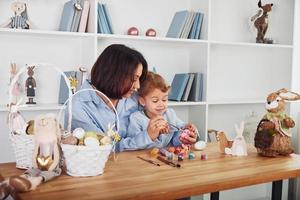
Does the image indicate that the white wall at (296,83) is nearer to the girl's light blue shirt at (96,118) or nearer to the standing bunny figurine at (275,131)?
the standing bunny figurine at (275,131)

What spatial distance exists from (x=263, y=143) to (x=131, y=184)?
73 centimetres

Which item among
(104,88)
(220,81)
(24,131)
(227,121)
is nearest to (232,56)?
(220,81)

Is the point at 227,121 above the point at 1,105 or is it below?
below

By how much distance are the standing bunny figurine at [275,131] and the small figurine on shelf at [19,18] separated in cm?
156

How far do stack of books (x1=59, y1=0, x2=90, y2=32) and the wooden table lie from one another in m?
1.20

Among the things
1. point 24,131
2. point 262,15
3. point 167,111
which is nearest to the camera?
point 24,131

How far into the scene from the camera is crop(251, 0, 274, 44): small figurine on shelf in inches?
133

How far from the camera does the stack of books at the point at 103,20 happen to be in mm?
2688

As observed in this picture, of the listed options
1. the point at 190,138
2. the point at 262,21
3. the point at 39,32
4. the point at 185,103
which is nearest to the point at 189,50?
the point at 185,103

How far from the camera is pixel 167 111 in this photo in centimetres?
212

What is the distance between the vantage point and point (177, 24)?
3072 millimetres

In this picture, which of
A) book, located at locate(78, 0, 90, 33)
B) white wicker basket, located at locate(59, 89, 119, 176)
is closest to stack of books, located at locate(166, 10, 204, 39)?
book, located at locate(78, 0, 90, 33)

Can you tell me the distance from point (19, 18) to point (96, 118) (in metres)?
1.01

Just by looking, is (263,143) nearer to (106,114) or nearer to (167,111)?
(167,111)
